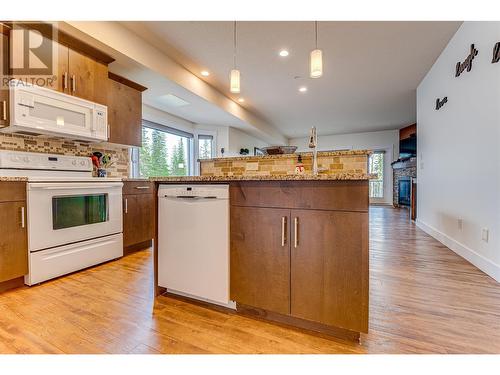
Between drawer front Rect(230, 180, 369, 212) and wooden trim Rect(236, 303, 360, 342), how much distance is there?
25.8 inches

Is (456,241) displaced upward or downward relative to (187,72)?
downward

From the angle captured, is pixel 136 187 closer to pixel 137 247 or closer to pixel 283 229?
pixel 137 247

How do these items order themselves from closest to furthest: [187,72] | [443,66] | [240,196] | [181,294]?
1. [240,196]
2. [181,294]
3. [443,66]
4. [187,72]

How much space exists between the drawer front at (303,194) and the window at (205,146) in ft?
15.6

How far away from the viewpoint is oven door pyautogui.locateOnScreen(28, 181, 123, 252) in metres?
2.04

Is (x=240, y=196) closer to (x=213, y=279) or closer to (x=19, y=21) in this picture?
(x=213, y=279)

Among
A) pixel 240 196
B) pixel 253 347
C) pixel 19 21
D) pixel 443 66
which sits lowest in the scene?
pixel 253 347

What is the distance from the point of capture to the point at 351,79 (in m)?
4.21

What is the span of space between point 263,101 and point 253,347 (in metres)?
4.94

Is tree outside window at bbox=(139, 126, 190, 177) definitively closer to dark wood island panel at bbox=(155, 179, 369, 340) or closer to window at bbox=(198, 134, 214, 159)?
window at bbox=(198, 134, 214, 159)

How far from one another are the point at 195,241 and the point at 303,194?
78 centimetres

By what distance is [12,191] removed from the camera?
1.93 meters

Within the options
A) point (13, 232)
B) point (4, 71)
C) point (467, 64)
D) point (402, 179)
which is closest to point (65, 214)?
point (13, 232)
